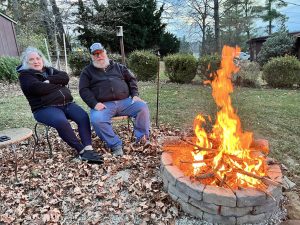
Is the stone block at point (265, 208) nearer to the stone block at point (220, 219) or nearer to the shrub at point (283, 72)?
the stone block at point (220, 219)

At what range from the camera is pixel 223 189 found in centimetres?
254

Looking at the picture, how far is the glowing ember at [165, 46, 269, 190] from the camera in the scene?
269 cm

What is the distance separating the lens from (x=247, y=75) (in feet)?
33.3

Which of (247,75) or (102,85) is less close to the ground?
(102,85)

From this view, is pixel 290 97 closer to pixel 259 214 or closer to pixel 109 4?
pixel 259 214

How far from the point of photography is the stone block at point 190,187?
101 inches

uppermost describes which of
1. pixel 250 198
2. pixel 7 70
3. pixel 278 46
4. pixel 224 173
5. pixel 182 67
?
pixel 7 70

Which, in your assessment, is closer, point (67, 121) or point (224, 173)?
point (224, 173)

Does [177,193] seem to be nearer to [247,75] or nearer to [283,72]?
[247,75]

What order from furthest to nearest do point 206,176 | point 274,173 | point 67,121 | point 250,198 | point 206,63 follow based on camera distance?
point 206,63, point 67,121, point 274,173, point 206,176, point 250,198

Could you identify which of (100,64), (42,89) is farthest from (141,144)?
(42,89)

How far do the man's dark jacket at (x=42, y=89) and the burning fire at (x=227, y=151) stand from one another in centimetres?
181

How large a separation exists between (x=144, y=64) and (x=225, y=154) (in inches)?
337

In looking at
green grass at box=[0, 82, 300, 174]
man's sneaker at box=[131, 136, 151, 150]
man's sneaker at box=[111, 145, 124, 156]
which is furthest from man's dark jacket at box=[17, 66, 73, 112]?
green grass at box=[0, 82, 300, 174]
